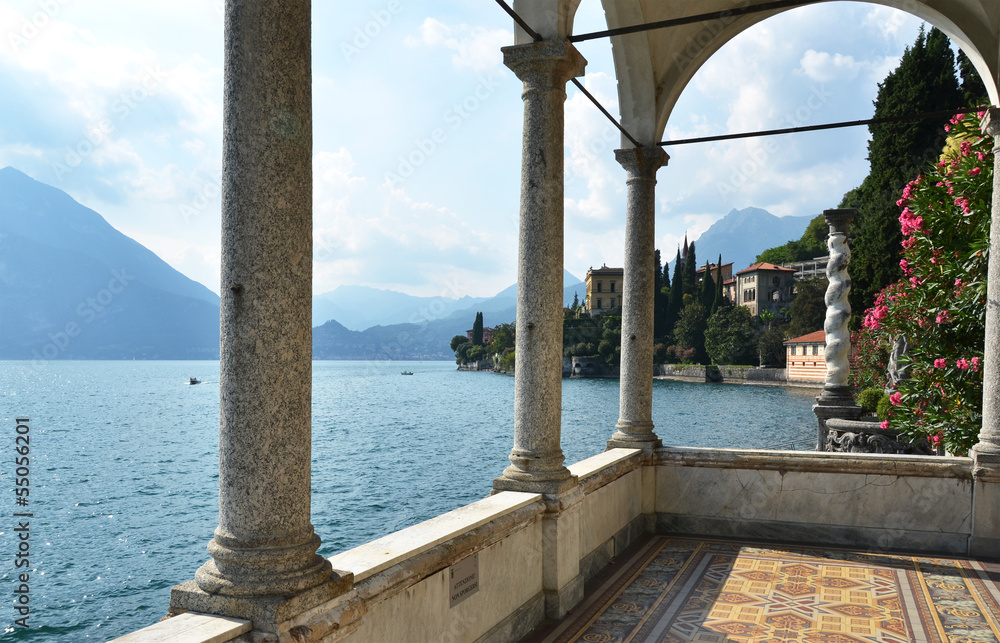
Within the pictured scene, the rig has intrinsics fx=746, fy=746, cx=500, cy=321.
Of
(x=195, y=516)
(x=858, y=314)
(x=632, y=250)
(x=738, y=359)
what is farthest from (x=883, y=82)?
(x=738, y=359)

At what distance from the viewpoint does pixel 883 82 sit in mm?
33406

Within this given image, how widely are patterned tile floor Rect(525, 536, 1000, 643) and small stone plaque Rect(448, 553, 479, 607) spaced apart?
3.08ft

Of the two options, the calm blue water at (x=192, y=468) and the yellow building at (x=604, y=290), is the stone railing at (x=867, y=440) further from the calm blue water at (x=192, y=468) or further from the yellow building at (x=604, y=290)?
the yellow building at (x=604, y=290)

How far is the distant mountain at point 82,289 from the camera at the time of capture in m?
81.9

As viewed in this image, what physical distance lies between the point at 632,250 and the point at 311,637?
18.4 ft

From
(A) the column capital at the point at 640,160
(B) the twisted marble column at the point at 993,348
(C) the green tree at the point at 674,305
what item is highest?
(C) the green tree at the point at 674,305

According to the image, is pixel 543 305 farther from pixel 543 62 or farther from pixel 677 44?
pixel 677 44

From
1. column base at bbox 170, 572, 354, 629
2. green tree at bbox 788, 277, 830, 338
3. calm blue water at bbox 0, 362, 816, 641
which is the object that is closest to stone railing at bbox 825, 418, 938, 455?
column base at bbox 170, 572, 354, 629

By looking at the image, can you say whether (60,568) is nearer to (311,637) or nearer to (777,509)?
(777,509)

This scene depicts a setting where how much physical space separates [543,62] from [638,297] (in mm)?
3017

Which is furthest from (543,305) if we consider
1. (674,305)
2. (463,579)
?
(674,305)

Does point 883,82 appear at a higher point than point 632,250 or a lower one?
higher

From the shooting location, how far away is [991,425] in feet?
21.4

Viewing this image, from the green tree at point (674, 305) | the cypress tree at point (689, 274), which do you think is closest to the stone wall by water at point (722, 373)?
the green tree at point (674, 305)
